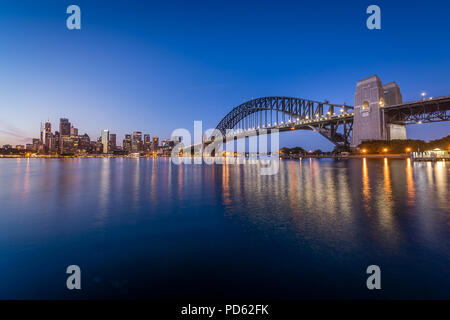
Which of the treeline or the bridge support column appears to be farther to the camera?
the bridge support column

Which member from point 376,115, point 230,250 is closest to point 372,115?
point 376,115

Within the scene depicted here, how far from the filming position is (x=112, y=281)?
352cm

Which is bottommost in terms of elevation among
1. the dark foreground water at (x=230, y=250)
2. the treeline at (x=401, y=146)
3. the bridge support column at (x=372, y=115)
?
the dark foreground water at (x=230, y=250)

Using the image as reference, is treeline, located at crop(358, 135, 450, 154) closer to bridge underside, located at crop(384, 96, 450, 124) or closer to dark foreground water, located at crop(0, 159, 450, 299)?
bridge underside, located at crop(384, 96, 450, 124)

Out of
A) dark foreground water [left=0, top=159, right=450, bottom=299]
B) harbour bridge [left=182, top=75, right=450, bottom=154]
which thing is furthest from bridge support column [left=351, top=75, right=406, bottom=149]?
dark foreground water [left=0, top=159, right=450, bottom=299]

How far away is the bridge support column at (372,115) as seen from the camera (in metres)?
46.2

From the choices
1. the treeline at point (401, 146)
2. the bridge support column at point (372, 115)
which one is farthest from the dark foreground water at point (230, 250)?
the bridge support column at point (372, 115)

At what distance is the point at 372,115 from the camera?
154 ft

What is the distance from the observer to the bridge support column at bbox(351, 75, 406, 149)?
151 feet

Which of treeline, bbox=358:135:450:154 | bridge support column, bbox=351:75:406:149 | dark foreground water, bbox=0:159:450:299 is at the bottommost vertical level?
dark foreground water, bbox=0:159:450:299

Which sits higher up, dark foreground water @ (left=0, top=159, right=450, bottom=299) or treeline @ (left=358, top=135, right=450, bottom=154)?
treeline @ (left=358, top=135, right=450, bottom=154)

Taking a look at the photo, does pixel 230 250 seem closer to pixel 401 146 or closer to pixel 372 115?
pixel 401 146

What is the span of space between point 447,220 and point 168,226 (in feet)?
24.2

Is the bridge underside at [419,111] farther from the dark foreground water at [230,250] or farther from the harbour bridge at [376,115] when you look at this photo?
the dark foreground water at [230,250]
